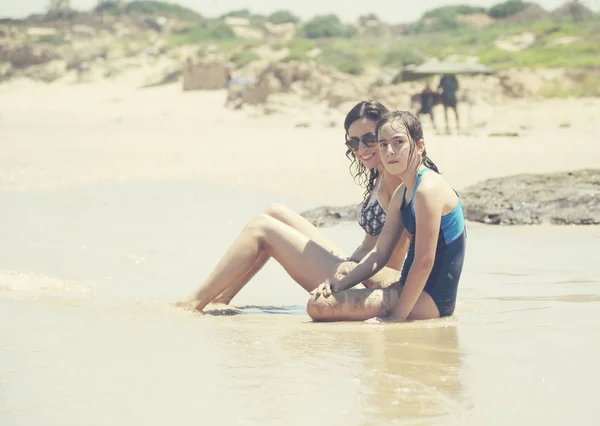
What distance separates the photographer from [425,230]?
4.20 m

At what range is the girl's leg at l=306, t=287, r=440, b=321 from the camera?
449cm

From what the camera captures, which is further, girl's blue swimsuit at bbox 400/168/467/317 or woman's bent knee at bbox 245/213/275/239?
woman's bent knee at bbox 245/213/275/239

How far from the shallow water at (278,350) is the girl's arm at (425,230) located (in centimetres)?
24

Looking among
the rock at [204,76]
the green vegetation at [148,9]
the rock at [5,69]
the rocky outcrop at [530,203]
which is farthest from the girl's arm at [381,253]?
the green vegetation at [148,9]

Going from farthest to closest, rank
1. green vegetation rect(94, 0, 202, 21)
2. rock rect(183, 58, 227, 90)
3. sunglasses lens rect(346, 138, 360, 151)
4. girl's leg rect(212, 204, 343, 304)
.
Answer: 1. green vegetation rect(94, 0, 202, 21)
2. rock rect(183, 58, 227, 90)
3. girl's leg rect(212, 204, 343, 304)
4. sunglasses lens rect(346, 138, 360, 151)

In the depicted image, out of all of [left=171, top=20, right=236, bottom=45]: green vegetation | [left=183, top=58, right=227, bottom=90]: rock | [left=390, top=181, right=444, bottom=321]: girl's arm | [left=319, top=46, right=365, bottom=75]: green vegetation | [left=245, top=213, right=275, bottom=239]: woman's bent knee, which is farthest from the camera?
[left=171, top=20, right=236, bottom=45]: green vegetation

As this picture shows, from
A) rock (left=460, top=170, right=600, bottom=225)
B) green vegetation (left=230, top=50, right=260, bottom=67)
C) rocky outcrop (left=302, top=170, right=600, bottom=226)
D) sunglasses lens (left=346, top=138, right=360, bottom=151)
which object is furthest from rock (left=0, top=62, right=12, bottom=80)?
sunglasses lens (left=346, top=138, right=360, bottom=151)

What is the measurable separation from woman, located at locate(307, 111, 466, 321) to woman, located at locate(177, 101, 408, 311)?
6.1 inches

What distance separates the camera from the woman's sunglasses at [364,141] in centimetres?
479

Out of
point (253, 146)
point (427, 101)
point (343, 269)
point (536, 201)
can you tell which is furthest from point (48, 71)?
point (343, 269)

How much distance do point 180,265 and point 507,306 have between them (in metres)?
2.64

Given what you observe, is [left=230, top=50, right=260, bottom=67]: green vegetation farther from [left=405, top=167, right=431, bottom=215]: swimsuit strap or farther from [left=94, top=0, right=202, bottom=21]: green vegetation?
[left=94, top=0, right=202, bottom=21]: green vegetation

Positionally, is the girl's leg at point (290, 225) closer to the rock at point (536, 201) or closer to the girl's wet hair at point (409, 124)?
the girl's wet hair at point (409, 124)

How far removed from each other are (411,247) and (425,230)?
9.5 inches
